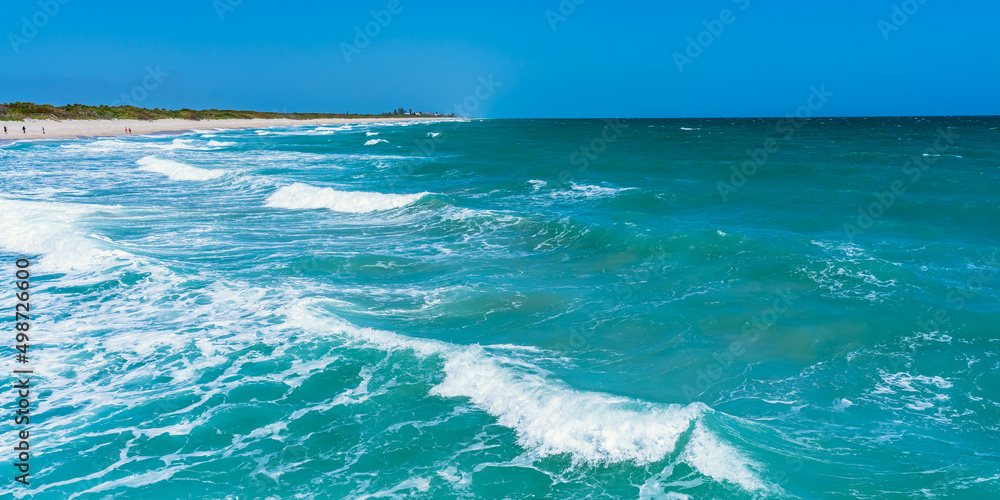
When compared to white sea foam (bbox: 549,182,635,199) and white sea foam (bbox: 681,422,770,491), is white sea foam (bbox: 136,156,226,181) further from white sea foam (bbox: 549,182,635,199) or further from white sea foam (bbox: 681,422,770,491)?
white sea foam (bbox: 681,422,770,491)

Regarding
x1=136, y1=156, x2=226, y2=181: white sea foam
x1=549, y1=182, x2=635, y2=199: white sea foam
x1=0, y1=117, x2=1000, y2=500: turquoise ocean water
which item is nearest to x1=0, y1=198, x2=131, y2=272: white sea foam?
x1=0, y1=117, x2=1000, y2=500: turquoise ocean water

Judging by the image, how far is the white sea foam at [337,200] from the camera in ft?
77.9

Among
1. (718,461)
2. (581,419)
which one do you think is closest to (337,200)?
(581,419)

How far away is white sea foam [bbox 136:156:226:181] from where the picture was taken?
3241cm

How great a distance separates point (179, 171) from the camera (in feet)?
111

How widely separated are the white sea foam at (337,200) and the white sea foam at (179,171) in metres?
8.71

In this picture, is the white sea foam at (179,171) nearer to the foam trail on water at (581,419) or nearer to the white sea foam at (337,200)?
the white sea foam at (337,200)

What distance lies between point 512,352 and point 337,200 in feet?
55.4

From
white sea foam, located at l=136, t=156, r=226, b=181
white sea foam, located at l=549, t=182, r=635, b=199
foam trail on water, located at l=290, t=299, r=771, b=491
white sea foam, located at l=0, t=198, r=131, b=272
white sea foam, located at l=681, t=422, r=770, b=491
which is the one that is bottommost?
white sea foam, located at l=681, t=422, r=770, b=491

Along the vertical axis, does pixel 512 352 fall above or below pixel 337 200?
below

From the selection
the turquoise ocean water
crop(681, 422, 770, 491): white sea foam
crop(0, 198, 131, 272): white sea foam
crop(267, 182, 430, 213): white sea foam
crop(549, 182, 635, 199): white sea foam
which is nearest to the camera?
crop(681, 422, 770, 491): white sea foam

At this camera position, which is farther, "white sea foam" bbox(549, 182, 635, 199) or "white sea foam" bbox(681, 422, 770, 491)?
"white sea foam" bbox(549, 182, 635, 199)

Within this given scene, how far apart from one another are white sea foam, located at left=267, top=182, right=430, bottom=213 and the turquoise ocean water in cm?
192

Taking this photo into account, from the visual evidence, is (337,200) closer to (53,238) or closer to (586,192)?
(53,238)
